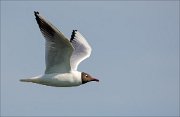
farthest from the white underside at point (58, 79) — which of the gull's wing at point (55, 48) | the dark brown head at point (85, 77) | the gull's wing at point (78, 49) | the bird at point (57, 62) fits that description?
the gull's wing at point (78, 49)

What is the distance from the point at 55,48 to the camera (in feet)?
68.3

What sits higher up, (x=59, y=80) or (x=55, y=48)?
(x=55, y=48)

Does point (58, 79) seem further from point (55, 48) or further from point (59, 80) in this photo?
point (55, 48)

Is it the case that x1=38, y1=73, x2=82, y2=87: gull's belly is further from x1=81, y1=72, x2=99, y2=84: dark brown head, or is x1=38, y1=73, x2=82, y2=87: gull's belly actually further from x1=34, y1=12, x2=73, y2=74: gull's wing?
x1=81, y1=72, x2=99, y2=84: dark brown head

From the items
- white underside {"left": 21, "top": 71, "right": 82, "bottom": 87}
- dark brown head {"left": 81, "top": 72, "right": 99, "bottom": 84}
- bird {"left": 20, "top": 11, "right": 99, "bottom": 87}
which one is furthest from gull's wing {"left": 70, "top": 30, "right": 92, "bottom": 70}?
white underside {"left": 21, "top": 71, "right": 82, "bottom": 87}

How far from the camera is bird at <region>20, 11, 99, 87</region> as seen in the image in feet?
66.2

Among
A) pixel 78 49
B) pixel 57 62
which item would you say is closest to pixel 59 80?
pixel 57 62

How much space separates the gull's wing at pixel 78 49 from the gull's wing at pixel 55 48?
1588 millimetres

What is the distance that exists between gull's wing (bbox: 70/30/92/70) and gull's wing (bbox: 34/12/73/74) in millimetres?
1588

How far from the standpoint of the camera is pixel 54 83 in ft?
70.4

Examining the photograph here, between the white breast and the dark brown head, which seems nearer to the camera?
the white breast

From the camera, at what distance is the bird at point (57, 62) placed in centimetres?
2017

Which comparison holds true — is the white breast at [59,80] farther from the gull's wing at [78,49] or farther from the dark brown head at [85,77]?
the gull's wing at [78,49]

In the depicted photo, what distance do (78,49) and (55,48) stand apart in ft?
12.7
